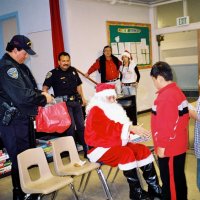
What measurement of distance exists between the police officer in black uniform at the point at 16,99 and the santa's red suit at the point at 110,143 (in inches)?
17.4

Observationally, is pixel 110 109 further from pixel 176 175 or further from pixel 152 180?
pixel 176 175

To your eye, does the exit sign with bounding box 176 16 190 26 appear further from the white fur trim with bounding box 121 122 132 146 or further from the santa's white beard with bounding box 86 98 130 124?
the white fur trim with bounding box 121 122 132 146

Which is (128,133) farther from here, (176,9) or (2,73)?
(176,9)

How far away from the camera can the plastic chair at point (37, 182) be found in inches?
90.3

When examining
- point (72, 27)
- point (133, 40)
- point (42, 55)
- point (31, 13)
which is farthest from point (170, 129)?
point (133, 40)

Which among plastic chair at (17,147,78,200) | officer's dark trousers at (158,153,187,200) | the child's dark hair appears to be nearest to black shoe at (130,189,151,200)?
officer's dark trousers at (158,153,187,200)

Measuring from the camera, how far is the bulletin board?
259 inches

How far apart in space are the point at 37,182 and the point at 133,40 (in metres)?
5.28

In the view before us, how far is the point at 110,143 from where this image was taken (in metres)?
2.69

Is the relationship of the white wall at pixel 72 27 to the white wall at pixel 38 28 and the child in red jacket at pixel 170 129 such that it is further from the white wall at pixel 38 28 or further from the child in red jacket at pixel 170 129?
the child in red jacket at pixel 170 129

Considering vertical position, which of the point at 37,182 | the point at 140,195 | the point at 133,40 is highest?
the point at 133,40

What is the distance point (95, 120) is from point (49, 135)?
1992 millimetres

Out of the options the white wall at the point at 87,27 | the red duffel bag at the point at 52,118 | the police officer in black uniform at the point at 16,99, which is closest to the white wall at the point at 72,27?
the white wall at the point at 87,27

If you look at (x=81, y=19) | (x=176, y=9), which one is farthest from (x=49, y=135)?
(x=176, y=9)
